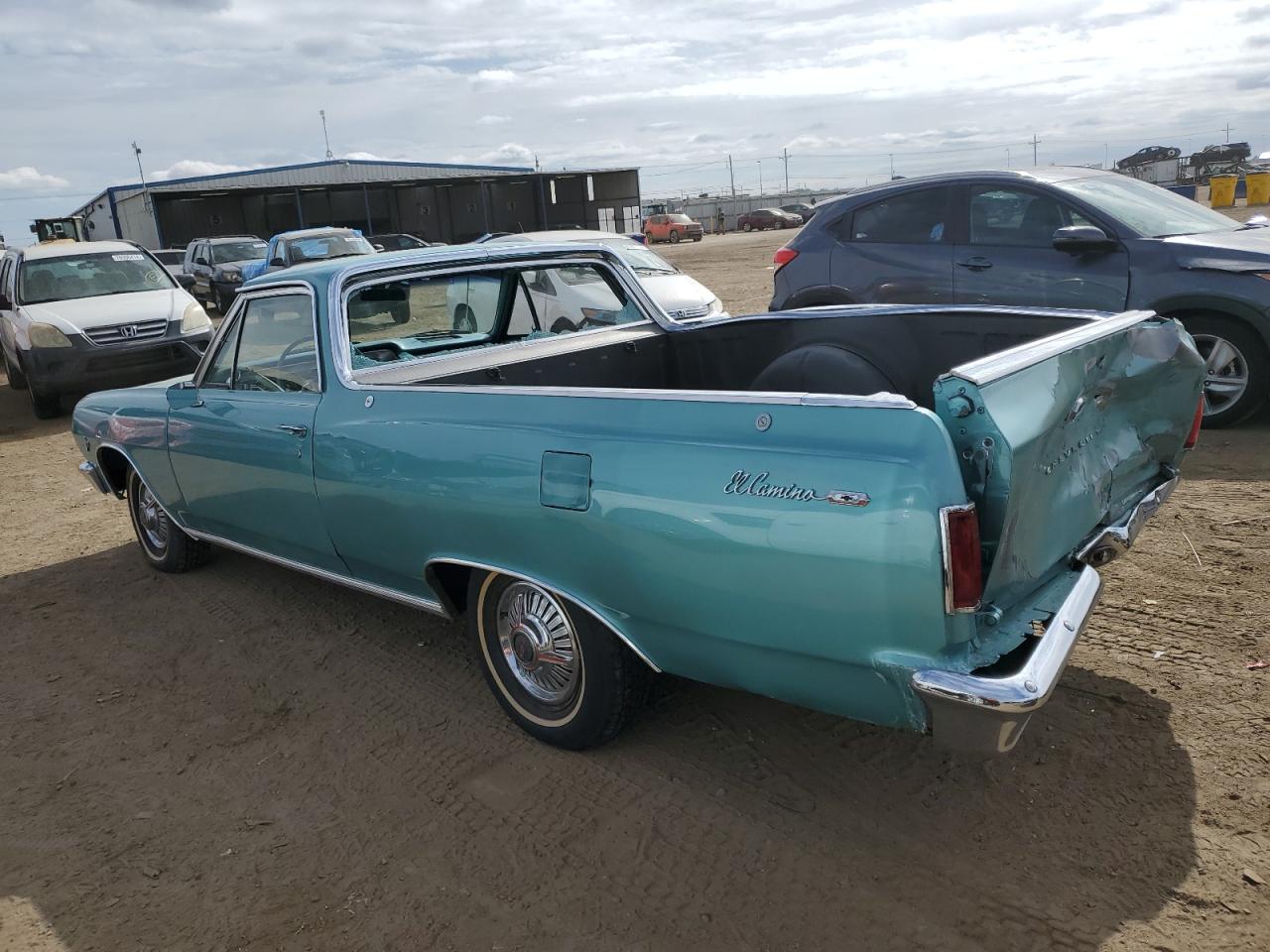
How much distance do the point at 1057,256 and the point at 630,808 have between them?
16.9ft

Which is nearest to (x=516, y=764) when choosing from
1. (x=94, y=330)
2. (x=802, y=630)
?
Answer: (x=802, y=630)

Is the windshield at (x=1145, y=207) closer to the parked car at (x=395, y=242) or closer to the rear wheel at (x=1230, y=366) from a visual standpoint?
the rear wheel at (x=1230, y=366)

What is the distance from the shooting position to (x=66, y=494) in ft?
25.2

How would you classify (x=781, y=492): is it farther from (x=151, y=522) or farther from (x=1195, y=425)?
(x=151, y=522)

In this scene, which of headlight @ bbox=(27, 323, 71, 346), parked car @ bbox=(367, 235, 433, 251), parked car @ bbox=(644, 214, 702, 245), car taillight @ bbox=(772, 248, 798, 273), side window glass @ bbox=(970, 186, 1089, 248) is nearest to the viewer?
side window glass @ bbox=(970, 186, 1089, 248)

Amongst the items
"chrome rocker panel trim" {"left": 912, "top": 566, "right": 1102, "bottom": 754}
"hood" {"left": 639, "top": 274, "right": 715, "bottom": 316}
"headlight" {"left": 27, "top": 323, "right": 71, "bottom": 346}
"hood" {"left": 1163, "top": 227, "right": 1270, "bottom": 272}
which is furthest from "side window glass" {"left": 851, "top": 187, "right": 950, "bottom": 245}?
"headlight" {"left": 27, "top": 323, "right": 71, "bottom": 346}

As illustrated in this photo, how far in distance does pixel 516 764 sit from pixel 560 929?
82 centimetres

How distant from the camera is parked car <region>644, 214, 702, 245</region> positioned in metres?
45.3

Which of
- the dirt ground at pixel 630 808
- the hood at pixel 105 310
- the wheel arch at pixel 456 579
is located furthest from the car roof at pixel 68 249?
the wheel arch at pixel 456 579

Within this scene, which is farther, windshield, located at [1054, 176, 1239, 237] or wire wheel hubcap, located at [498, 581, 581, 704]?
windshield, located at [1054, 176, 1239, 237]

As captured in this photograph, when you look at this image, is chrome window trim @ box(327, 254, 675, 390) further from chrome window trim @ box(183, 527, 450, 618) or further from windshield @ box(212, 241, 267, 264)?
windshield @ box(212, 241, 267, 264)

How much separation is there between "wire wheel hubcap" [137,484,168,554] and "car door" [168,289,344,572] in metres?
0.70

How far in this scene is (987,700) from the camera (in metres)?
2.20

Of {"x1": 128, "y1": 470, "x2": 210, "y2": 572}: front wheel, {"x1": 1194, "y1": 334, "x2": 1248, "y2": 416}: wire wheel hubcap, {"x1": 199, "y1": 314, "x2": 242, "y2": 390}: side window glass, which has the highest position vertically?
{"x1": 199, "y1": 314, "x2": 242, "y2": 390}: side window glass
